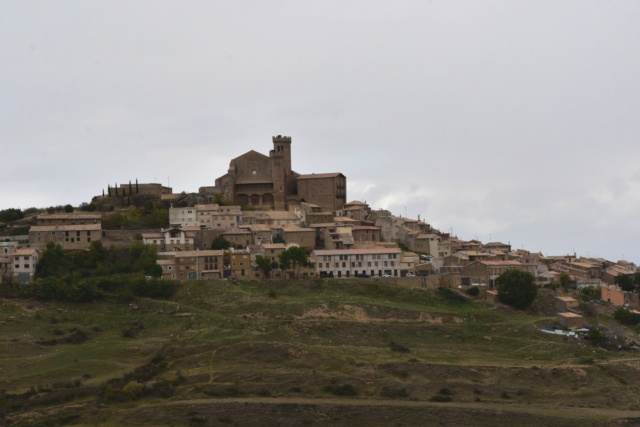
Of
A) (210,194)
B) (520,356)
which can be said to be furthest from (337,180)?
(520,356)

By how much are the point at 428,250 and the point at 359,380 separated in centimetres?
3182

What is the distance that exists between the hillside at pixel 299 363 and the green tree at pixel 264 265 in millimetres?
1661

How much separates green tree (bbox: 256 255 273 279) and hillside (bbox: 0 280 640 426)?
65.4 inches

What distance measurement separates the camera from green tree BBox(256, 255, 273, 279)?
6612cm

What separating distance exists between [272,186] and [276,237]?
48.6 ft

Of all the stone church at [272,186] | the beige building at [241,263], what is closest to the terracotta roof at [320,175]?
the stone church at [272,186]

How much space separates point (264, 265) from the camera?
66.1 meters

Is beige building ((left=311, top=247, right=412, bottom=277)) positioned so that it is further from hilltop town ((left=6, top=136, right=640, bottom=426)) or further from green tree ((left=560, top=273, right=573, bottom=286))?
green tree ((left=560, top=273, right=573, bottom=286))

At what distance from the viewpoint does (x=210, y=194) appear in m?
88.6

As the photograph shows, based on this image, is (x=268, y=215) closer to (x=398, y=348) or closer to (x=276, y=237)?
(x=276, y=237)

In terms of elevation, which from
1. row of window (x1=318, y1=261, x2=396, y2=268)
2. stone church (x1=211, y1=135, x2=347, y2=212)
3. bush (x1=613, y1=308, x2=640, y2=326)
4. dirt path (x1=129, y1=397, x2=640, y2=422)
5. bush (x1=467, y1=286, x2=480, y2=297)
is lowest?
dirt path (x1=129, y1=397, x2=640, y2=422)

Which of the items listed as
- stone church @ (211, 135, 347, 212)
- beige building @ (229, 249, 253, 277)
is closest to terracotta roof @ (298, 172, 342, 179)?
stone church @ (211, 135, 347, 212)

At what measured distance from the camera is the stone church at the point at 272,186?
9012 cm

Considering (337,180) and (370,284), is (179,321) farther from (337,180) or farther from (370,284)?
(337,180)
